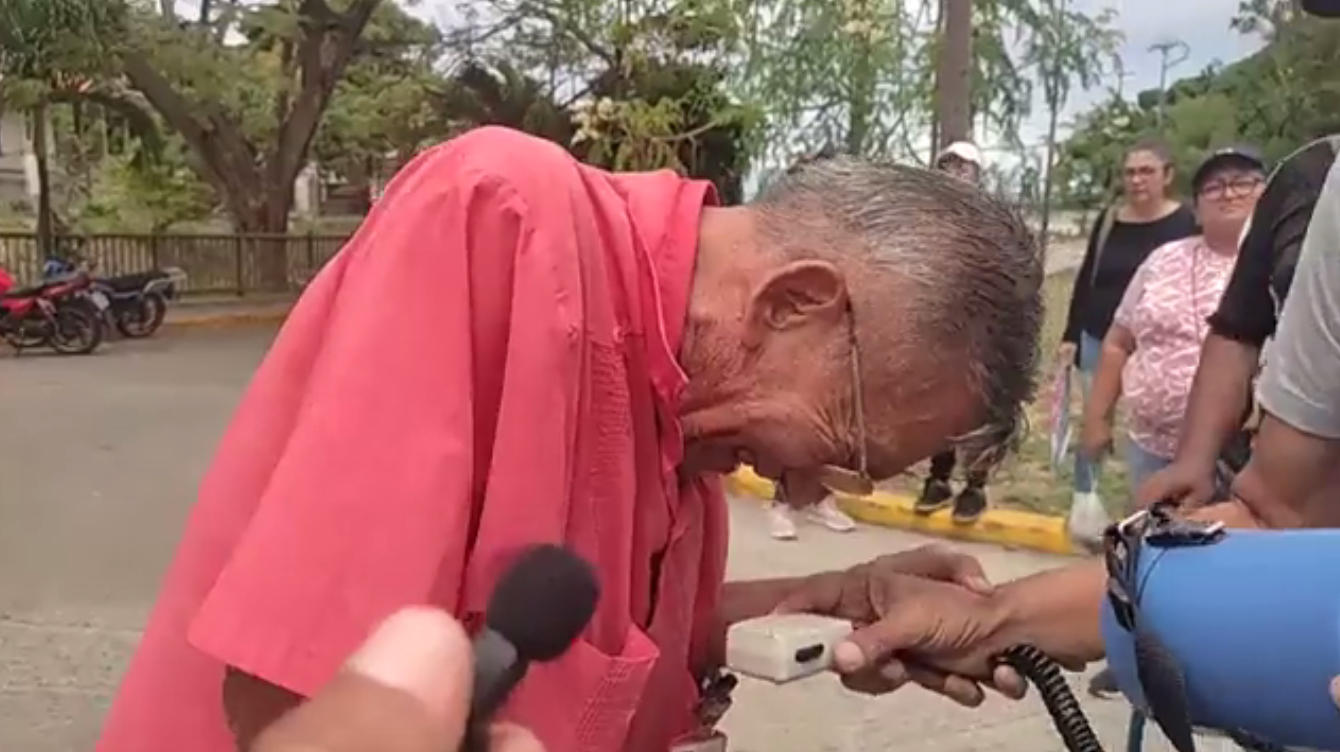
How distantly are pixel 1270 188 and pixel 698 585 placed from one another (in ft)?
6.03

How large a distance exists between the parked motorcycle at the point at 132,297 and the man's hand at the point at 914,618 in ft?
47.2

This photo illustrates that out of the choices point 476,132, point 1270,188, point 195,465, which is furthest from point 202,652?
point 195,465

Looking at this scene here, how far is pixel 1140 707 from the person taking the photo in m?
1.36

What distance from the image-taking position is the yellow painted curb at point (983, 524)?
6531 mm

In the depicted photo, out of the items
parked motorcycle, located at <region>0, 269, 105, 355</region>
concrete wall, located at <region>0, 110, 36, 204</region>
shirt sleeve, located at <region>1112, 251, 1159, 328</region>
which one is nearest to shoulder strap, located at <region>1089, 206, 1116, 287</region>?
shirt sleeve, located at <region>1112, 251, 1159, 328</region>

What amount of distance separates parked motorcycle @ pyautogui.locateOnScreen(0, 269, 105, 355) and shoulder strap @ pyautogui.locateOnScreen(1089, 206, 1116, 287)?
11.1 m

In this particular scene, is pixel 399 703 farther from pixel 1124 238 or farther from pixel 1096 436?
pixel 1124 238

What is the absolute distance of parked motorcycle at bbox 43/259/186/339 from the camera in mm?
15383

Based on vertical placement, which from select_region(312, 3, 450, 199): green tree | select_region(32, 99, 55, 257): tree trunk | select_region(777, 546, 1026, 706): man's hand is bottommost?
select_region(32, 99, 55, 257): tree trunk

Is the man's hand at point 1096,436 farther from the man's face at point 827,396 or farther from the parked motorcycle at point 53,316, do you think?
the parked motorcycle at point 53,316

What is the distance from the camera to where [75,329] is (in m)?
14.7

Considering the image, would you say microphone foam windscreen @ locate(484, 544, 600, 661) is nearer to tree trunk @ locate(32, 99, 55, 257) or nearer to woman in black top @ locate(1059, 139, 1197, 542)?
woman in black top @ locate(1059, 139, 1197, 542)

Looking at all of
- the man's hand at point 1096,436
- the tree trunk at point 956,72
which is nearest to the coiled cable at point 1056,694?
the man's hand at point 1096,436

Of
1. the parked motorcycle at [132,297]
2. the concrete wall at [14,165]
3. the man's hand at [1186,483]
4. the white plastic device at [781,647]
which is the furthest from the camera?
the concrete wall at [14,165]
